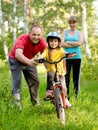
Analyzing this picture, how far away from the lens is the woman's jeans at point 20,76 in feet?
23.8

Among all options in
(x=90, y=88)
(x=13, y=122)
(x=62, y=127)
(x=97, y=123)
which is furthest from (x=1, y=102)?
(x=90, y=88)

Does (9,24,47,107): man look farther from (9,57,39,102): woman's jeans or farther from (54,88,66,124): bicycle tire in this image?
(54,88,66,124): bicycle tire

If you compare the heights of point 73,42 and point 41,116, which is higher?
point 73,42

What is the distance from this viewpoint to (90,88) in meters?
11.5

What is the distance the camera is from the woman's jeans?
7242mm

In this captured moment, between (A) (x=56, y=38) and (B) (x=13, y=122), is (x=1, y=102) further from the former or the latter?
(A) (x=56, y=38)

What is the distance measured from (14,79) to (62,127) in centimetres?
184

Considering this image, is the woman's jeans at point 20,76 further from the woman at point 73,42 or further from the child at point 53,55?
the woman at point 73,42

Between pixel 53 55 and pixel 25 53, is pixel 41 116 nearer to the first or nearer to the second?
pixel 53 55

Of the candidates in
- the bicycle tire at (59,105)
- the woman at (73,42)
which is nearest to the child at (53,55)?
the bicycle tire at (59,105)

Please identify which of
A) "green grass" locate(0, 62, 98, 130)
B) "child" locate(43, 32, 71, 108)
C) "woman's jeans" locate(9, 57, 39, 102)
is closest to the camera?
"green grass" locate(0, 62, 98, 130)

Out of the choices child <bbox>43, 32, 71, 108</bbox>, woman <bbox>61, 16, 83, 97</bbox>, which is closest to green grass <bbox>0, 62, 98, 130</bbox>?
child <bbox>43, 32, 71, 108</bbox>

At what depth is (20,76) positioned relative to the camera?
7.30 meters

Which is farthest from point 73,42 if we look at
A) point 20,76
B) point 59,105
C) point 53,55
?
point 59,105
